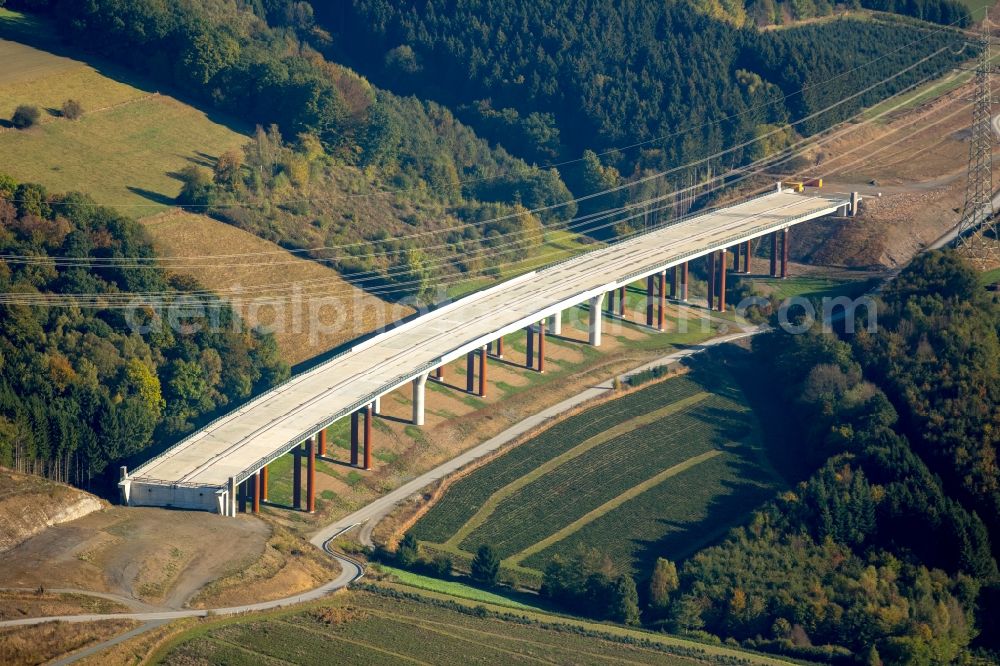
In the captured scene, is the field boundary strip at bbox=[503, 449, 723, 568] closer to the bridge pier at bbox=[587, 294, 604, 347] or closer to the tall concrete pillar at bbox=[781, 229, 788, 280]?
the bridge pier at bbox=[587, 294, 604, 347]

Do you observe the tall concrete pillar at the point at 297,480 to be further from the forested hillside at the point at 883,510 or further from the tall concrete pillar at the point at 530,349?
the tall concrete pillar at the point at 530,349


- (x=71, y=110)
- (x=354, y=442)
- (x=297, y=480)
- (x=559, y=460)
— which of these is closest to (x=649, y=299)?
(x=559, y=460)

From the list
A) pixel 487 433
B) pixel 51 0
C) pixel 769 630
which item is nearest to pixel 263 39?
pixel 51 0

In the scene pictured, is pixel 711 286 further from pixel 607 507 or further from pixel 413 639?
pixel 413 639

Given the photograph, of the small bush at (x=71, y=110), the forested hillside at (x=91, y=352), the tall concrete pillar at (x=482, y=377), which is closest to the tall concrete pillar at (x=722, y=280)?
the tall concrete pillar at (x=482, y=377)

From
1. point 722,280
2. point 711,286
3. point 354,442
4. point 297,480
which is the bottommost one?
point 297,480

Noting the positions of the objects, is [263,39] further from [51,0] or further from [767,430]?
[767,430]
